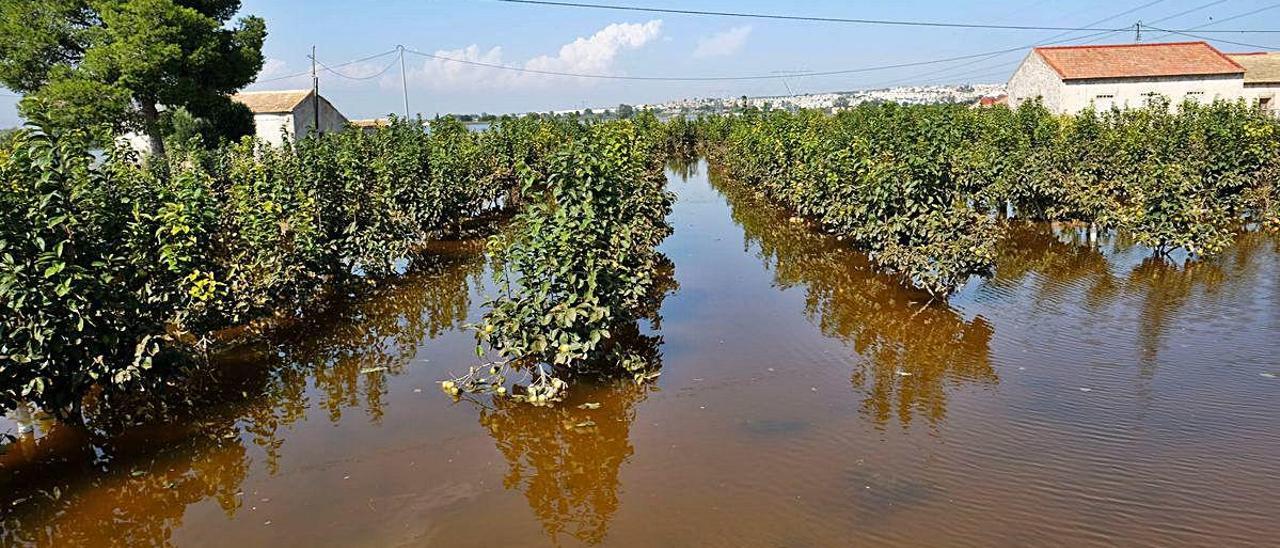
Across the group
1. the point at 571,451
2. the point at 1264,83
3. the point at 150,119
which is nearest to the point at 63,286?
the point at 571,451

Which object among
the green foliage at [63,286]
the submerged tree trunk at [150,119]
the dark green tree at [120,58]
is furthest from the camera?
the submerged tree trunk at [150,119]

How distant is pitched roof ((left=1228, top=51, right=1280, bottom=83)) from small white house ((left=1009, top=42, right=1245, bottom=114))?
156 centimetres

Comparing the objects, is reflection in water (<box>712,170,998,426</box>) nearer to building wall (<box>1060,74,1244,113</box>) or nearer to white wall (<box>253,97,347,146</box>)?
building wall (<box>1060,74,1244,113</box>)

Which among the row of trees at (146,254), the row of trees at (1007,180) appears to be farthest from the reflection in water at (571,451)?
the row of trees at (1007,180)

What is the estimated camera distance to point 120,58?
26188 millimetres

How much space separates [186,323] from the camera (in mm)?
8258

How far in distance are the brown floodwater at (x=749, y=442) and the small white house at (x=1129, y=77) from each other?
27.3 m

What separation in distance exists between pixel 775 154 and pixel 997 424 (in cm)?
1451

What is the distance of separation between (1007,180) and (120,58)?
A: 1111 inches

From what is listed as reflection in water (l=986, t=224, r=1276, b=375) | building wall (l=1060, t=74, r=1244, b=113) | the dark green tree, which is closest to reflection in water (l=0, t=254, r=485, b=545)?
reflection in water (l=986, t=224, r=1276, b=375)

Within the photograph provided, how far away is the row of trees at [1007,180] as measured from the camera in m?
10.9

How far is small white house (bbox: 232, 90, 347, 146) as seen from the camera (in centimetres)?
4034

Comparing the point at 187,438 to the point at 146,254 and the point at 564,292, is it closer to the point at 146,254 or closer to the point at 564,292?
the point at 146,254

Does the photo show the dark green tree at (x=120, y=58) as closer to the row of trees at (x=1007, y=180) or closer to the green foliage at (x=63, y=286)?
the row of trees at (x=1007, y=180)
